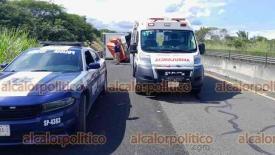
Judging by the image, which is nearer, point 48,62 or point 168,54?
point 48,62

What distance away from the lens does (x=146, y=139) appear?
6.48 m

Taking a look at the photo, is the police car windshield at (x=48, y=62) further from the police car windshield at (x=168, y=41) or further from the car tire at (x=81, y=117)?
the police car windshield at (x=168, y=41)

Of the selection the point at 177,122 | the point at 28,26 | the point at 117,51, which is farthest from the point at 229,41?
the point at 177,122

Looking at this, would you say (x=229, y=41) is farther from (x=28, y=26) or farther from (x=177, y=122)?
(x=177, y=122)

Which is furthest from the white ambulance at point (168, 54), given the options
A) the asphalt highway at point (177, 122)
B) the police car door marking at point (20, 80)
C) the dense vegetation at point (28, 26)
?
the dense vegetation at point (28, 26)

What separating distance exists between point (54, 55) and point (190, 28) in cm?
558

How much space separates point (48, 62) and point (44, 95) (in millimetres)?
2174

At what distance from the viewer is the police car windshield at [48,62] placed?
24.5 feet

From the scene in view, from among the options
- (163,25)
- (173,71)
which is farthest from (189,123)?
(163,25)

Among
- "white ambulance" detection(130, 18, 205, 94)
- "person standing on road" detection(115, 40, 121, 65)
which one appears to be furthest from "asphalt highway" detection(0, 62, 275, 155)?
"person standing on road" detection(115, 40, 121, 65)

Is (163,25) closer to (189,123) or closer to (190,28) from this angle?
(190,28)

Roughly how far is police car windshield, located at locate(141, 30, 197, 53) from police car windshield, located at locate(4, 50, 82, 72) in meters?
3.81

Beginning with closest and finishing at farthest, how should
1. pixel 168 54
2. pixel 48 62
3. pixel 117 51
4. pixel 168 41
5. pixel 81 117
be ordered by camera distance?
pixel 81 117
pixel 48 62
pixel 168 54
pixel 168 41
pixel 117 51

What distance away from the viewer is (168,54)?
36.2ft
